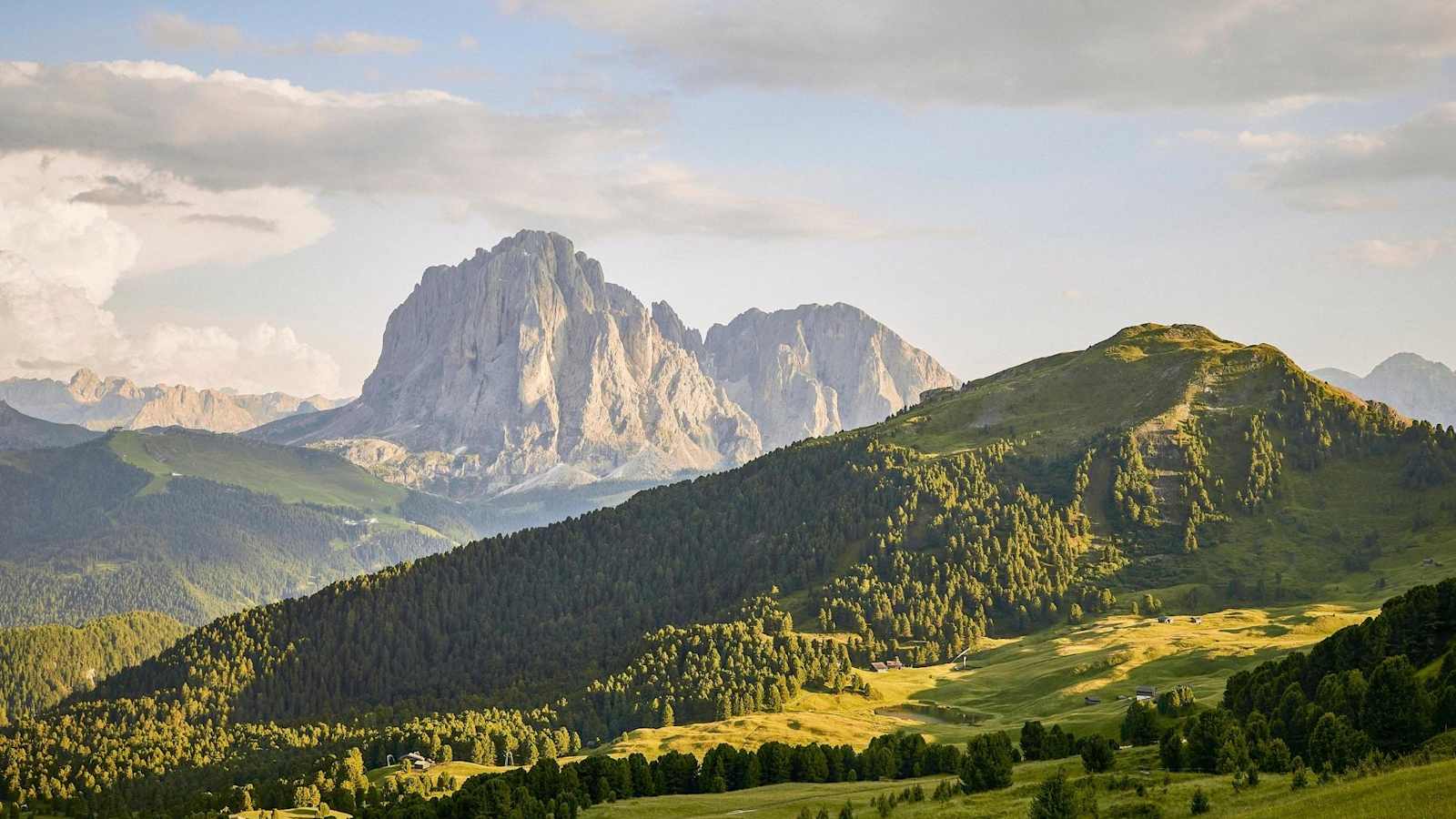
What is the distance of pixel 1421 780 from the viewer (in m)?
74.5

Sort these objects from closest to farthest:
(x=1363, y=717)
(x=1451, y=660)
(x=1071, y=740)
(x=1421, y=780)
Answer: (x=1421, y=780) → (x=1363, y=717) → (x=1451, y=660) → (x=1071, y=740)

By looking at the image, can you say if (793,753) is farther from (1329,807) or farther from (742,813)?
(1329,807)

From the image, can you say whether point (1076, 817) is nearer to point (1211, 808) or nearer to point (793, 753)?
point (1211, 808)

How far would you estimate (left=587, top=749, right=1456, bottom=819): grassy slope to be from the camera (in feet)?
242

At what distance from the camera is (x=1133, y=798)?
99.0m

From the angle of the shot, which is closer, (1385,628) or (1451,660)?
(1451,660)

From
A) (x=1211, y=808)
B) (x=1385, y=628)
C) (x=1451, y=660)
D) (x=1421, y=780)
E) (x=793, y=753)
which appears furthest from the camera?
(x=793, y=753)

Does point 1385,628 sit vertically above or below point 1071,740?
above

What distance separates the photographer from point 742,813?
407ft

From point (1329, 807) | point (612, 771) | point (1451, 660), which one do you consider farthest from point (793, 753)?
point (1329, 807)

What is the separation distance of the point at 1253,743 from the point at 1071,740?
36.7 meters

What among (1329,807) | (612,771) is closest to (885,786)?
(612,771)

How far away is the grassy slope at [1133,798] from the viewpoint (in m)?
73.7

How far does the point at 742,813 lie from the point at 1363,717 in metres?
56.4
